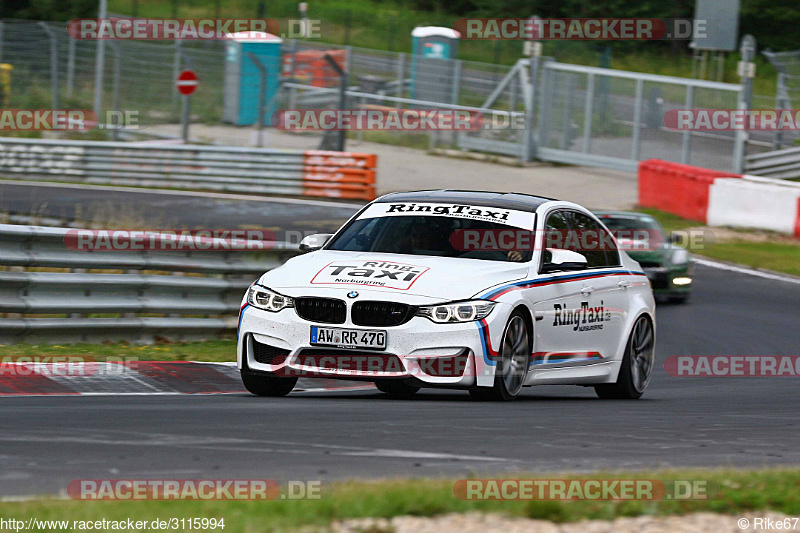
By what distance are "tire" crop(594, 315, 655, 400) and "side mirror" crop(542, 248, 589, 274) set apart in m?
1.42

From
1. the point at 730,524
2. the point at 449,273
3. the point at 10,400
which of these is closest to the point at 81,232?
the point at 10,400

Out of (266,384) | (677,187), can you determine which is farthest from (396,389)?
(677,187)

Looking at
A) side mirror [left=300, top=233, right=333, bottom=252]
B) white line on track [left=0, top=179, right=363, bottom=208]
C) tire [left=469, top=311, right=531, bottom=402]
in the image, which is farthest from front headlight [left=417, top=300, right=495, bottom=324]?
white line on track [left=0, top=179, right=363, bottom=208]

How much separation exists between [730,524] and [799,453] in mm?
2541

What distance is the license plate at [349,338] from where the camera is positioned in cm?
859

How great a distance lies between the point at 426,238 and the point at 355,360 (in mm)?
1338

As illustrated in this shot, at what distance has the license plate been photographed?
8.59 metres

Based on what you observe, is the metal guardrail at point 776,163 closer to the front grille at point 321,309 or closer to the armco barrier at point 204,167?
the armco barrier at point 204,167

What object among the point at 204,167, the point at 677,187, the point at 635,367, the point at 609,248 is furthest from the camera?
the point at 204,167

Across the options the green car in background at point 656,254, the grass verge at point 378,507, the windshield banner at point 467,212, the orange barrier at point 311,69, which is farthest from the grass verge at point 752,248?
the grass verge at point 378,507

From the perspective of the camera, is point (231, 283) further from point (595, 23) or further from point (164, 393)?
point (595, 23)

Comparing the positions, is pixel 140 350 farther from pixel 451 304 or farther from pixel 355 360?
pixel 451 304

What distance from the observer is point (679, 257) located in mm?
17422

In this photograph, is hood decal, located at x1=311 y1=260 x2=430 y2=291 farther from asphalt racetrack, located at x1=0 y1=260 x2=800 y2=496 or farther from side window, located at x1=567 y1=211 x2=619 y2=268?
side window, located at x1=567 y1=211 x2=619 y2=268
